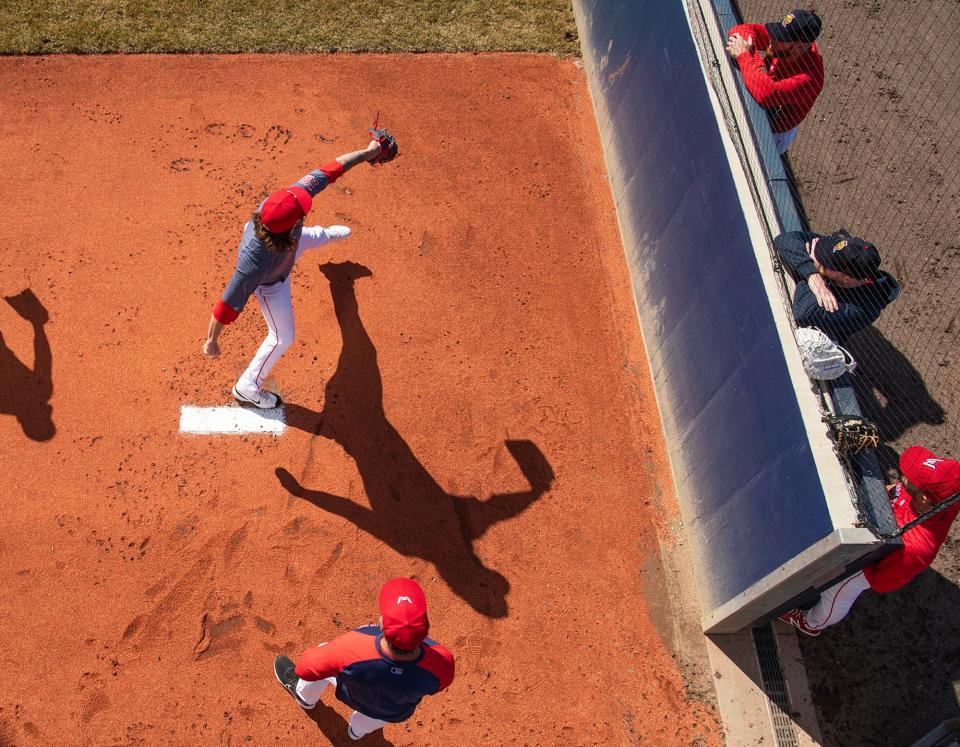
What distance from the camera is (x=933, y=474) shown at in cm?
402

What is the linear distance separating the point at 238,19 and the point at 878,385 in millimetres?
7108

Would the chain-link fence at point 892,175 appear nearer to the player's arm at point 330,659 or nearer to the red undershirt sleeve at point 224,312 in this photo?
the player's arm at point 330,659

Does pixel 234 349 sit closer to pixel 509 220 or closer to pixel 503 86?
pixel 509 220

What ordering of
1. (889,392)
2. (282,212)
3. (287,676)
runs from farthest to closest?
1. (889,392)
2. (287,676)
3. (282,212)

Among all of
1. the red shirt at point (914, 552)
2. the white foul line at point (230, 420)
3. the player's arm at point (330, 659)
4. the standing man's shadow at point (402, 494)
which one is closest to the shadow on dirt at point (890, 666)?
the red shirt at point (914, 552)

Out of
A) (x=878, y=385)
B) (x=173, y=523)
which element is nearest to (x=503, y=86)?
(x=878, y=385)

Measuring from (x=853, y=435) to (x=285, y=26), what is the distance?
22.4 feet

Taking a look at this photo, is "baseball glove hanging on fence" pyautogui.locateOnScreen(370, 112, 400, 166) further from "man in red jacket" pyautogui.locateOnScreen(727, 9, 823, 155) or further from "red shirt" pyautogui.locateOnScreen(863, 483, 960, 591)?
"red shirt" pyautogui.locateOnScreen(863, 483, 960, 591)

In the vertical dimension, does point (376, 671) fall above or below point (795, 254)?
below

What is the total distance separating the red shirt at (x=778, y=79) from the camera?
17.9 ft

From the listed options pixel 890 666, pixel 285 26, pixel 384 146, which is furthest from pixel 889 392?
pixel 285 26

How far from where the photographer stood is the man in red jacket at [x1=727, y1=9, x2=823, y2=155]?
5434 mm

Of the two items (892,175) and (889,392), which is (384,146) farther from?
(892,175)

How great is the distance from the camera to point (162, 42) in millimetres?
7484
